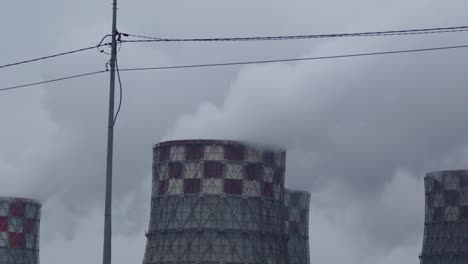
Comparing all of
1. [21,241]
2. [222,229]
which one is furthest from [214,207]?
[21,241]

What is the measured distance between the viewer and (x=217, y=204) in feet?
194

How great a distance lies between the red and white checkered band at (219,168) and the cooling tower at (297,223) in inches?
844

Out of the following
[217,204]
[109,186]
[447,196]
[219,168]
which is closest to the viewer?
[109,186]

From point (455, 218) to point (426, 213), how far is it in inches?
80.5

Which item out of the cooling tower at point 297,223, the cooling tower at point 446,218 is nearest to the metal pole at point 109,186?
the cooling tower at point 446,218

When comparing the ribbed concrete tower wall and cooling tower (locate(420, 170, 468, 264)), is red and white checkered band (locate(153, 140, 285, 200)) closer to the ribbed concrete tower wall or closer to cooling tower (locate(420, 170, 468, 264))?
the ribbed concrete tower wall

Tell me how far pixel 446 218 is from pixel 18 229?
90.2 ft

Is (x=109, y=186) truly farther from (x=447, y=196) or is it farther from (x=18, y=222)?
(x=447, y=196)

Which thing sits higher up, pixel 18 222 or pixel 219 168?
pixel 219 168

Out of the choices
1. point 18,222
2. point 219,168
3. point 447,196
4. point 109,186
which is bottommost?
point 109,186

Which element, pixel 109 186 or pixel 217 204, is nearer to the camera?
pixel 109 186

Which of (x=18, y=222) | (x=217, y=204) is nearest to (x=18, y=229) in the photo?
(x=18, y=222)

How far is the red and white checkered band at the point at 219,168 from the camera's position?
192 ft

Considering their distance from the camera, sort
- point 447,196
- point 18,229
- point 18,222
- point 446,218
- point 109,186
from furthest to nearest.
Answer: point 18,229 → point 18,222 → point 446,218 → point 447,196 → point 109,186
